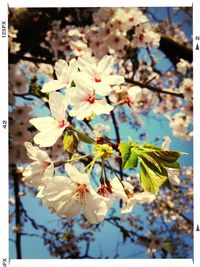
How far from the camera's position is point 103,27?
73.6 inches

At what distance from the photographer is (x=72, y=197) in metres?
0.63

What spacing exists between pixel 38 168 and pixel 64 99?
0.15 metres

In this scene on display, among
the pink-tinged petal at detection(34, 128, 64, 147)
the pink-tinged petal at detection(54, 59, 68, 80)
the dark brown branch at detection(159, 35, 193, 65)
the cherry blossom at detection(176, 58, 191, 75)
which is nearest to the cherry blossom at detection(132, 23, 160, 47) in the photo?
the dark brown branch at detection(159, 35, 193, 65)

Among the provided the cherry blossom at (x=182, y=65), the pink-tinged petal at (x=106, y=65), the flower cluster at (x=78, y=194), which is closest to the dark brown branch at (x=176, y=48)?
the cherry blossom at (x=182, y=65)

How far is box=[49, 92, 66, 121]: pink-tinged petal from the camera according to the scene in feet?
2.15

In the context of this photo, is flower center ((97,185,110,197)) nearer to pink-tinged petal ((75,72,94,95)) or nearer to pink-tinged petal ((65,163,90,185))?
pink-tinged petal ((65,163,90,185))

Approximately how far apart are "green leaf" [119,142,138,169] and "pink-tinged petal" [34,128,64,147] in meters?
0.11

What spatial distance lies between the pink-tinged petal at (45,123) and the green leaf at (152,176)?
0.18 meters

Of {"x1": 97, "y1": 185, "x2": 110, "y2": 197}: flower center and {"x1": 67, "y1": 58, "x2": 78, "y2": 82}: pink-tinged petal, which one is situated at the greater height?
{"x1": 67, "y1": 58, "x2": 78, "y2": 82}: pink-tinged petal

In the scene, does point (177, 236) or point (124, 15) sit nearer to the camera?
point (124, 15)

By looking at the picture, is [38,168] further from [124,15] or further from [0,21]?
[124,15]

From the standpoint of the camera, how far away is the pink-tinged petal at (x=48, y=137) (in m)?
0.66

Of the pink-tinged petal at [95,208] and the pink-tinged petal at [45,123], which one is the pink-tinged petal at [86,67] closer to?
the pink-tinged petal at [45,123]
